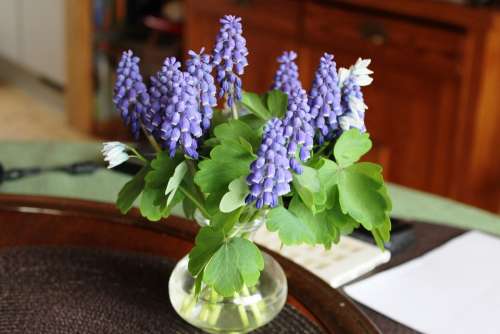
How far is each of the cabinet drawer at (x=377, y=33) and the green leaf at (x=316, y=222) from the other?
1.61m

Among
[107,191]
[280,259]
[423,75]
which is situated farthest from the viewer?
[423,75]

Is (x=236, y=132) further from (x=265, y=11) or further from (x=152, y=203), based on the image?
(x=265, y=11)

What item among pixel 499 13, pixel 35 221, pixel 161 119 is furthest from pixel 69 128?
pixel 161 119

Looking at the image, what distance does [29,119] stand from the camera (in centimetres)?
388

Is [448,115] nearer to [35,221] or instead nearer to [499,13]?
[499,13]

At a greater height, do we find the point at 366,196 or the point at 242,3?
the point at 366,196

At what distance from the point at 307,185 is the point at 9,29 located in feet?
12.5

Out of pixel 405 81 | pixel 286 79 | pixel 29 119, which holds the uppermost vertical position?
pixel 286 79

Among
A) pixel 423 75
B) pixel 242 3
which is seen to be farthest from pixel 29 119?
pixel 423 75

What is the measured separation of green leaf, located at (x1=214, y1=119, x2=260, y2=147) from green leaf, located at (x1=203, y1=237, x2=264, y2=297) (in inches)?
3.9

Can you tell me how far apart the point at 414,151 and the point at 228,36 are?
1818 mm

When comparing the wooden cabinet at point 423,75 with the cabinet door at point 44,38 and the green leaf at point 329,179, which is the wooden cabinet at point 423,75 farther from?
the green leaf at point 329,179

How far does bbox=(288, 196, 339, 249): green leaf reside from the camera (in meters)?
0.83

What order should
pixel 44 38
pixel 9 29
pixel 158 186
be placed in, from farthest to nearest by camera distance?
pixel 9 29, pixel 44 38, pixel 158 186
